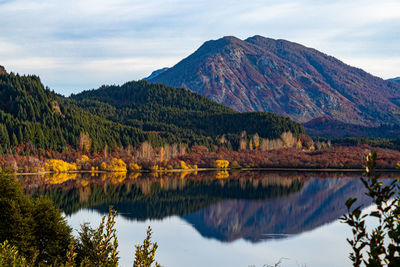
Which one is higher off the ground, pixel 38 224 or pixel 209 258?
pixel 38 224

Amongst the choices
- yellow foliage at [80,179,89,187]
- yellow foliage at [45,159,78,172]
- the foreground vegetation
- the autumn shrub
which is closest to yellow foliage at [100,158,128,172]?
the autumn shrub

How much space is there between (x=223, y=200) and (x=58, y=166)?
273 ft

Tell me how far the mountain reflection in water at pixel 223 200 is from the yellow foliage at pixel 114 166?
33.2 metres

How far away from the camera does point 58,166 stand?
17250cm

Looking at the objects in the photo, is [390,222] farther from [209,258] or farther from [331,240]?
[331,240]

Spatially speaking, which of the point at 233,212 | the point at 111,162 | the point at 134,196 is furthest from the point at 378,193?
the point at 111,162

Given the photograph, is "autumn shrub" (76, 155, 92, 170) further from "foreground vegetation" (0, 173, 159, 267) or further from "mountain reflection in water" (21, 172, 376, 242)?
"foreground vegetation" (0, 173, 159, 267)

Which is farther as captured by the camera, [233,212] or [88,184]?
[88,184]

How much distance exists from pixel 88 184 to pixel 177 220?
1898 inches

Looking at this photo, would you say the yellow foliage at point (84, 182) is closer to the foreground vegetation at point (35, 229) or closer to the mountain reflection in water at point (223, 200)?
the mountain reflection in water at point (223, 200)

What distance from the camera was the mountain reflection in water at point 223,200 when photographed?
88.0m

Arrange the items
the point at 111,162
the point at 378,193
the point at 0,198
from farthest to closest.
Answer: the point at 111,162, the point at 0,198, the point at 378,193

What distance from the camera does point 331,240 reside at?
73812 mm

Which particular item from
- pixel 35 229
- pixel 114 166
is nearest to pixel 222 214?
pixel 35 229
